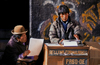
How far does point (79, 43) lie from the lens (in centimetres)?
296

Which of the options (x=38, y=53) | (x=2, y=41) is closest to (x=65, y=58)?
(x=38, y=53)

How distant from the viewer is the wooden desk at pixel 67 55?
2.80 meters

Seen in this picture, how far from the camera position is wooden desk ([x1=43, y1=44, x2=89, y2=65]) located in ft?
9.20

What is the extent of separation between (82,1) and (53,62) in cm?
266

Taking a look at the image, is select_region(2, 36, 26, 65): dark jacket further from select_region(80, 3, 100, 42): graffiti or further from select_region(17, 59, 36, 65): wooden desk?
select_region(80, 3, 100, 42): graffiti

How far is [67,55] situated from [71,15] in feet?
7.53

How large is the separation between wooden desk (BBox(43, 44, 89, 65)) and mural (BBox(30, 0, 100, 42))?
204 centimetres

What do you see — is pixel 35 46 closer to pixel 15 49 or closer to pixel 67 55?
pixel 15 49

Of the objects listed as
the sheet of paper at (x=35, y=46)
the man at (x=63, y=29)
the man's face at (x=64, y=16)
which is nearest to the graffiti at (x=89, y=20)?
the man at (x=63, y=29)

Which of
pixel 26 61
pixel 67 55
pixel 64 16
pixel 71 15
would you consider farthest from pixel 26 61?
pixel 71 15

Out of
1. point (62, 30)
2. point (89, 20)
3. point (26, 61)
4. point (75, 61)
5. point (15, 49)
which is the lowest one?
point (26, 61)

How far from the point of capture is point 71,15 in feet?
16.1

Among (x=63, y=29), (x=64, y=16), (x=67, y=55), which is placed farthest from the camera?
(x=63, y=29)

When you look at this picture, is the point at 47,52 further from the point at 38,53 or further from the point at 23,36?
the point at 23,36
